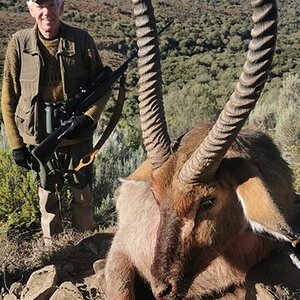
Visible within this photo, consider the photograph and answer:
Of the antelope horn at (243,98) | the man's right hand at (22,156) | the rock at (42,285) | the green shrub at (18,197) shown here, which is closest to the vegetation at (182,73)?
the green shrub at (18,197)

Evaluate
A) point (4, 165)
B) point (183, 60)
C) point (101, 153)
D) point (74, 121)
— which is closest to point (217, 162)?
point (74, 121)

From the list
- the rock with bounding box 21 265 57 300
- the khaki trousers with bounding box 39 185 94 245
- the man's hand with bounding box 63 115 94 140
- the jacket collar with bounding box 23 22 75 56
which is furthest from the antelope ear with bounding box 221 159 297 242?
the khaki trousers with bounding box 39 185 94 245

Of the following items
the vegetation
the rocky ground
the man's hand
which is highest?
the man's hand

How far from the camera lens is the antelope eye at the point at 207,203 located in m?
3.70

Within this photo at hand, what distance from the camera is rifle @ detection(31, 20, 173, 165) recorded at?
5.74m

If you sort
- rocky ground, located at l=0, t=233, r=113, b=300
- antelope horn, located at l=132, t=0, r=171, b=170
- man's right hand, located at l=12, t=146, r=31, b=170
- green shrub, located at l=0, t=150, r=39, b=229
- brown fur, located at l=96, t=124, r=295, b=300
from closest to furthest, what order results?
brown fur, located at l=96, t=124, r=295, b=300 → antelope horn, located at l=132, t=0, r=171, b=170 → rocky ground, located at l=0, t=233, r=113, b=300 → man's right hand, located at l=12, t=146, r=31, b=170 → green shrub, located at l=0, t=150, r=39, b=229

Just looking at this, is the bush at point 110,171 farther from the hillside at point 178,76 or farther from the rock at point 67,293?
the rock at point 67,293

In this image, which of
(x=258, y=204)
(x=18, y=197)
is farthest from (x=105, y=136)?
(x=258, y=204)

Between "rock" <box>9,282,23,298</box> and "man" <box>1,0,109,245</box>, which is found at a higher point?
"man" <box>1,0,109,245</box>

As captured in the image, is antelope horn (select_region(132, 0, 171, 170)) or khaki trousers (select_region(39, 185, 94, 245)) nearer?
antelope horn (select_region(132, 0, 171, 170))

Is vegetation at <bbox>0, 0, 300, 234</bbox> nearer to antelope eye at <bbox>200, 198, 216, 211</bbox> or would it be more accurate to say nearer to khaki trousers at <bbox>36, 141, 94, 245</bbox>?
khaki trousers at <bbox>36, 141, 94, 245</bbox>

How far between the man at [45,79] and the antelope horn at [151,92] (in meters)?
2.00

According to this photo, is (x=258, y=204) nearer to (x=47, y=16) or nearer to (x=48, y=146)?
(x=48, y=146)

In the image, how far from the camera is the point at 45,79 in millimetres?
5879
